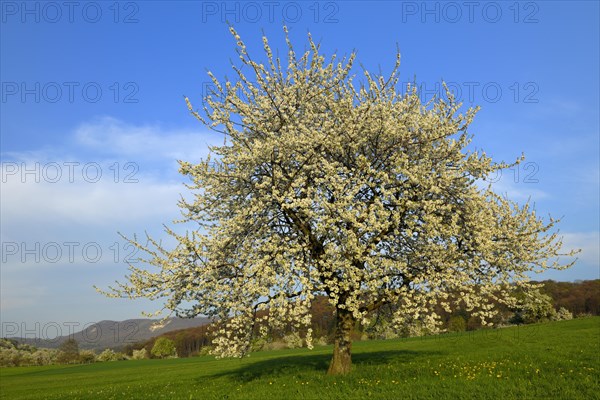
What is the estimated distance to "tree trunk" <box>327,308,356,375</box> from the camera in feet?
70.3

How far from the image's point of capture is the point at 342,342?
71.2 ft

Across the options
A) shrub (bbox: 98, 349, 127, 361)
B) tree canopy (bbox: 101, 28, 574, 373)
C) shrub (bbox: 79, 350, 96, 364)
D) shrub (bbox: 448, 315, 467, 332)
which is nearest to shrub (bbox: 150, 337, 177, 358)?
shrub (bbox: 98, 349, 127, 361)

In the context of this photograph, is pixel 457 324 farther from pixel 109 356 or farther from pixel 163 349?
pixel 109 356

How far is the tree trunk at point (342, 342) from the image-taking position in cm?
2142

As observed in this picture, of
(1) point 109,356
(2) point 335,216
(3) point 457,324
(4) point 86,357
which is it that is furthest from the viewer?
(1) point 109,356

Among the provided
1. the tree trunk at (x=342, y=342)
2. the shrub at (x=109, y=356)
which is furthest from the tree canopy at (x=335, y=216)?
the shrub at (x=109, y=356)

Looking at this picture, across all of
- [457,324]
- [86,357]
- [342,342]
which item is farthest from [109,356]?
[342,342]

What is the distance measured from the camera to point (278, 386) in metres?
21.1

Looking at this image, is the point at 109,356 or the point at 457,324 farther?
the point at 109,356

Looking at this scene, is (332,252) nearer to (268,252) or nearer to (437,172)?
(268,252)

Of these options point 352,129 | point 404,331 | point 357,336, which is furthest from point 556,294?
point 352,129

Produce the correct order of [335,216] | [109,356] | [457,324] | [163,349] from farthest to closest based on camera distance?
[163,349], [109,356], [457,324], [335,216]

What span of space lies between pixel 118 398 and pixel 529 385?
20.6 meters

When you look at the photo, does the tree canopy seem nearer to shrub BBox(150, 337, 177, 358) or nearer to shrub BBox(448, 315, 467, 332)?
shrub BBox(448, 315, 467, 332)
